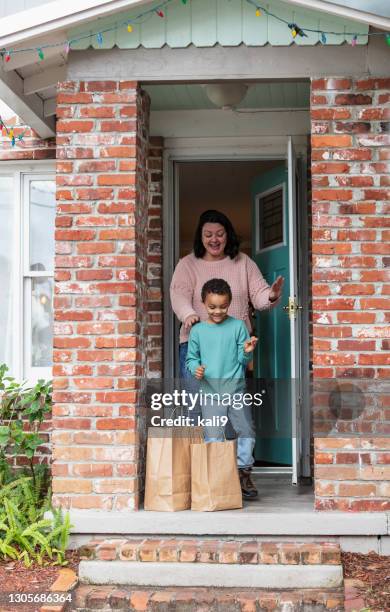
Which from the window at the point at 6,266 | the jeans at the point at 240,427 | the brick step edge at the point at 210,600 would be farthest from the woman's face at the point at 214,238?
the brick step edge at the point at 210,600

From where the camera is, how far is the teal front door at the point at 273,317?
6941 mm

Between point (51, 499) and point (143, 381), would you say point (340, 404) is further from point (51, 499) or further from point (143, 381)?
point (51, 499)

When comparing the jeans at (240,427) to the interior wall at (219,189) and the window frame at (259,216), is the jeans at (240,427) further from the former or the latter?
the interior wall at (219,189)

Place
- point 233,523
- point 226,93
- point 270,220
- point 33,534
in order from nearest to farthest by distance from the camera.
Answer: point 33,534 < point 233,523 < point 226,93 < point 270,220

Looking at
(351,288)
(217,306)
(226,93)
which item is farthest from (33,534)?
(226,93)

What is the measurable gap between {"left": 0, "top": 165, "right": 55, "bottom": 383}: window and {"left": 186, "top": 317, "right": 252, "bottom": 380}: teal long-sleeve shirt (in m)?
1.63

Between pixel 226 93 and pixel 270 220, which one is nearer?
pixel 226 93

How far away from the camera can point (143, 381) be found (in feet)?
18.7

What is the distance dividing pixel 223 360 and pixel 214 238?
99 cm

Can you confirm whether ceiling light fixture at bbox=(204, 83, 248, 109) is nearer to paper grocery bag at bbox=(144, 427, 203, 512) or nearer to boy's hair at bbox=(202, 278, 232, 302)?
boy's hair at bbox=(202, 278, 232, 302)

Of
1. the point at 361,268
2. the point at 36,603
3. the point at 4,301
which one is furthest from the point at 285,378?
the point at 36,603

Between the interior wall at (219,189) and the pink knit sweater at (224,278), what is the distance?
4.99 ft

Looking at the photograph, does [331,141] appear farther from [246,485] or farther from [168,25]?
[246,485]

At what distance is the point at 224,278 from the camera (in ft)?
20.5
